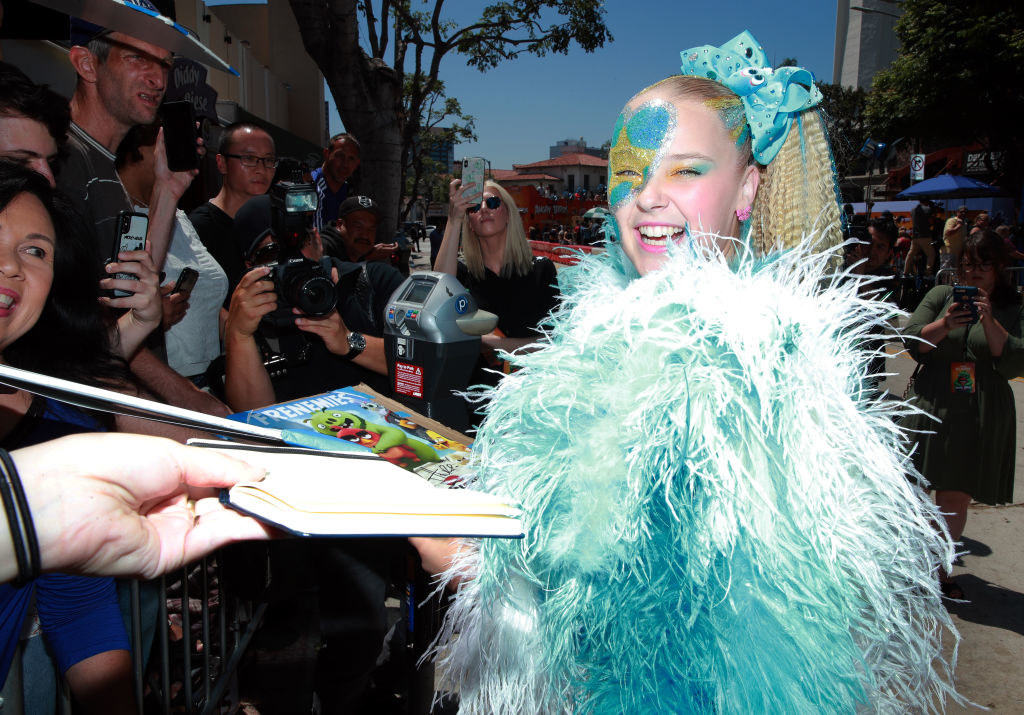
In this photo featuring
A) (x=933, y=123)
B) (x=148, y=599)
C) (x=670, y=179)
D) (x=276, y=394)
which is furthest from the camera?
(x=933, y=123)

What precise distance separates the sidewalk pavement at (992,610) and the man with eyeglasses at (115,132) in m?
2.62

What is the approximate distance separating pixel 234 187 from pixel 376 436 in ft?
6.12

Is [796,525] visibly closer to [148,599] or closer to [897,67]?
[148,599]

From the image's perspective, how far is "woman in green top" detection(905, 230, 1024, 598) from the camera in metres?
3.22

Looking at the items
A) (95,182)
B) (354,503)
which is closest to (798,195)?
(354,503)

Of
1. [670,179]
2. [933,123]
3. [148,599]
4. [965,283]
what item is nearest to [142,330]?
[148,599]

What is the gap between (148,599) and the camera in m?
1.76

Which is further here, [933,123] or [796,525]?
[933,123]

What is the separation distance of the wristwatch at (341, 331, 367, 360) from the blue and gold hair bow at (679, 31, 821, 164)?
54.6 inches

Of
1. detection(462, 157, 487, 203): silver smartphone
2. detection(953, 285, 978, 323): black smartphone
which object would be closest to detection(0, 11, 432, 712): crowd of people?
detection(462, 157, 487, 203): silver smartphone

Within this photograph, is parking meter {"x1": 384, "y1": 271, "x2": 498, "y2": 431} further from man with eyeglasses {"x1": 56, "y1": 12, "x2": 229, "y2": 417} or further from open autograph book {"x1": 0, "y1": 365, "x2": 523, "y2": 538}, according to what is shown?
open autograph book {"x1": 0, "y1": 365, "x2": 523, "y2": 538}

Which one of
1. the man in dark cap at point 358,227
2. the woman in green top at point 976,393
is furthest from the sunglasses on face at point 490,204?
the woman in green top at point 976,393

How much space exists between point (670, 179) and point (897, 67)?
29353 mm

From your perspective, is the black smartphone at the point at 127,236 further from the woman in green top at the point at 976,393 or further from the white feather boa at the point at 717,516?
the woman in green top at the point at 976,393
